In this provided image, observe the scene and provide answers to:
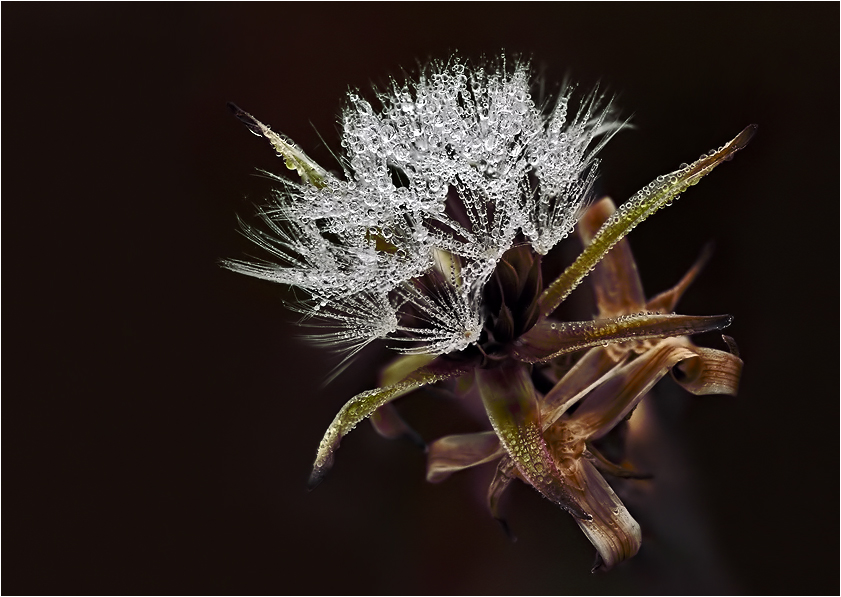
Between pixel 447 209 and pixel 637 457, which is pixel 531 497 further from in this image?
pixel 447 209

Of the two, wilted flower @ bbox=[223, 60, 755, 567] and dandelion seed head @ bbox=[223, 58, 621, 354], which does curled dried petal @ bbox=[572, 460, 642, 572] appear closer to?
wilted flower @ bbox=[223, 60, 755, 567]

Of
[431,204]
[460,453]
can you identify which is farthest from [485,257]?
[460,453]

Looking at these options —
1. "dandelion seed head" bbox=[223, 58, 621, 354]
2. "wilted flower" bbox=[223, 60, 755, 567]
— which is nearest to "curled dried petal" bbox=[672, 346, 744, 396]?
"wilted flower" bbox=[223, 60, 755, 567]

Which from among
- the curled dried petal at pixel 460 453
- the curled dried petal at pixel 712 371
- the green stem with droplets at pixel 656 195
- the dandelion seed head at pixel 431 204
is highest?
the dandelion seed head at pixel 431 204

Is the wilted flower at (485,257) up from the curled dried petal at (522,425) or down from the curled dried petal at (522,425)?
up

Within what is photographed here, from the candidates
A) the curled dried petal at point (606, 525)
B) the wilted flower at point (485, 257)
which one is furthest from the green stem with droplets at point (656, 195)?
the curled dried petal at point (606, 525)

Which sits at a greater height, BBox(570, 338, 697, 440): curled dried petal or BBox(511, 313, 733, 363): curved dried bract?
BBox(511, 313, 733, 363): curved dried bract

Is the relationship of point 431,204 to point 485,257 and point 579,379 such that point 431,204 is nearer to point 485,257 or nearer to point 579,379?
point 485,257

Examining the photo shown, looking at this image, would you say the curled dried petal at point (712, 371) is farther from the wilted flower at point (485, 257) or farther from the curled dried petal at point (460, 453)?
the curled dried petal at point (460, 453)
